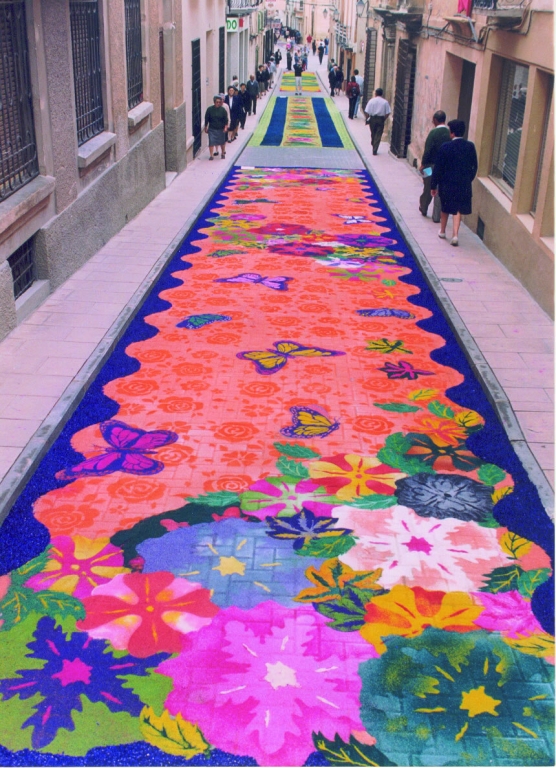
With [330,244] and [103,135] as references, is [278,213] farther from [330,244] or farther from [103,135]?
[103,135]

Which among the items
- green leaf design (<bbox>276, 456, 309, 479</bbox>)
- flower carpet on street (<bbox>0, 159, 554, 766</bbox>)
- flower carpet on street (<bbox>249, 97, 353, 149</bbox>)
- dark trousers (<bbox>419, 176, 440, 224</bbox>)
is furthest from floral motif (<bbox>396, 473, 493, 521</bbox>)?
flower carpet on street (<bbox>249, 97, 353, 149</bbox>)

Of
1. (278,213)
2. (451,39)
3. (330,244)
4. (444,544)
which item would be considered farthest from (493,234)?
(444,544)

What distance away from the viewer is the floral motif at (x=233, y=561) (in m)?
4.46

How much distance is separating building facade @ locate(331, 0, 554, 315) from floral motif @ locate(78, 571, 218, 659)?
571 centimetres

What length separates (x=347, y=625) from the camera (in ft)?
13.8

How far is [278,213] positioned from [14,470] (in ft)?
30.6

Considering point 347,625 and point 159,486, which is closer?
point 347,625

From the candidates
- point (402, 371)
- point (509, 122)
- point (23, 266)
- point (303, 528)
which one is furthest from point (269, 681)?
point (509, 122)

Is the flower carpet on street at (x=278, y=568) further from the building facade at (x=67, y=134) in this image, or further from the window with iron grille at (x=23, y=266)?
the building facade at (x=67, y=134)

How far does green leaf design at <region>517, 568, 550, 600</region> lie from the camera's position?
177 inches

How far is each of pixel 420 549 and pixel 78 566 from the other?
2016 millimetres

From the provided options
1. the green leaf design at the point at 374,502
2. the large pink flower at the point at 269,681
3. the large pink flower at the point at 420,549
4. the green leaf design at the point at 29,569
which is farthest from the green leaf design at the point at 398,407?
the green leaf design at the point at 29,569

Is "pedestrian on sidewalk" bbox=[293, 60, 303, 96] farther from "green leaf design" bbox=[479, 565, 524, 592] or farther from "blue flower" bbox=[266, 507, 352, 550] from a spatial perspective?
"green leaf design" bbox=[479, 565, 524, 592]

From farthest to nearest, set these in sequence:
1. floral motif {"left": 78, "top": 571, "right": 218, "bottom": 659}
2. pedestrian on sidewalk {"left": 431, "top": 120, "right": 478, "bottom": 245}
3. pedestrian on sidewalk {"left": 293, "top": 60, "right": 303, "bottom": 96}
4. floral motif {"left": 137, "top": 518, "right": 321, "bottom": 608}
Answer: pedestrian on sidewalk {"left": 293, "top": 60, "right": 303, "bottom": 96} < pedestrian on sidewalk {"left": 431, "top": 120, "right": 478, "bottom": 245} < floral motif {"left": 137, "top": 518, "right": 321, "bottom": 608} < floral motif {"left": 78, "top": 571, "right": 218, "bottom": 659}
